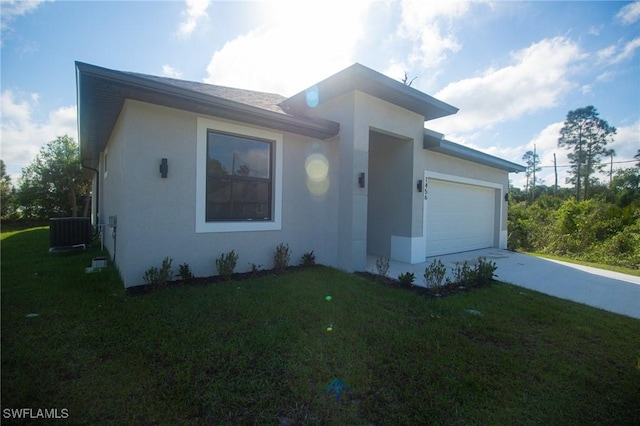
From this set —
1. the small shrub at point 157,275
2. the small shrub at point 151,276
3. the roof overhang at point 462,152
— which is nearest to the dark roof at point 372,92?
the roof overhang at point 462,152

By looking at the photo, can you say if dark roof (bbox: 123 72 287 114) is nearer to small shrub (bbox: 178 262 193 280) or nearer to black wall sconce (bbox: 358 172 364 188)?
black wall sconce (bbox: 358 172 364 188)

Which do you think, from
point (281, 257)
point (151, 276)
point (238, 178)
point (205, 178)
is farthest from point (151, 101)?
point (281, 257)

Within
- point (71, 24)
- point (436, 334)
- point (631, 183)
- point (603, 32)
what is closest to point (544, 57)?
point (603, 32)

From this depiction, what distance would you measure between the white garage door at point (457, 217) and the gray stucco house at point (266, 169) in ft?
0.27

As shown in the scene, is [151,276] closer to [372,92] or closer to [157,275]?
[157,275]

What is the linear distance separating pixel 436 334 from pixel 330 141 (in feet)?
15.9

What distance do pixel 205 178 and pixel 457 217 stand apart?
8.14 metres

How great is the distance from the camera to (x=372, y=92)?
6.38 m

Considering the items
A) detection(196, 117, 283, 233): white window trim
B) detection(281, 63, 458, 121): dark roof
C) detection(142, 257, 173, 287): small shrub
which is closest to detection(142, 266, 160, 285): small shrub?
detection(142, 257, 173, 287): small shrub

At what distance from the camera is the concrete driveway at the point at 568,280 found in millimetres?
4990

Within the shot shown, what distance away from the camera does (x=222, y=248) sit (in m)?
5.64

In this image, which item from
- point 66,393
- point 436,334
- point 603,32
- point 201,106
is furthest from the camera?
point 603,32

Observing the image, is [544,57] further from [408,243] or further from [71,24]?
[71,24]

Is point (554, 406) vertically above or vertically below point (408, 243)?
below
